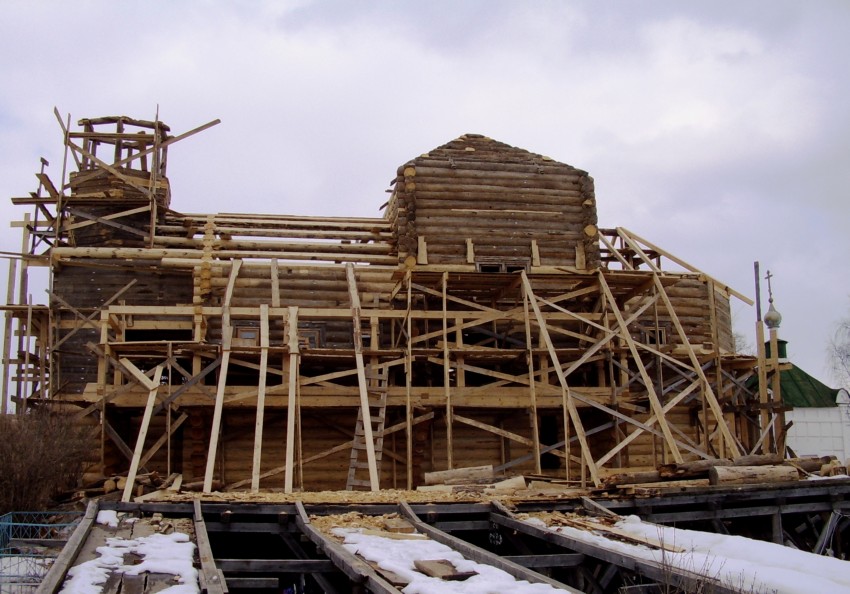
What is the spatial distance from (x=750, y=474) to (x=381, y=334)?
36.7ft

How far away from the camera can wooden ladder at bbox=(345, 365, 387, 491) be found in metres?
20.0

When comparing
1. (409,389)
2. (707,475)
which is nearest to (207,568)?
(707,475)

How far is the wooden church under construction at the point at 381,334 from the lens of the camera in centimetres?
2103

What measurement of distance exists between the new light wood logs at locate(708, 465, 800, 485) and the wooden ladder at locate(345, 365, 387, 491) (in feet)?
25.2

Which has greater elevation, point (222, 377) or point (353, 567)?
point (222, 377)

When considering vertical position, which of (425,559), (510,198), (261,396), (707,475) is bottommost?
(425,559)

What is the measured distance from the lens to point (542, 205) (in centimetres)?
2539

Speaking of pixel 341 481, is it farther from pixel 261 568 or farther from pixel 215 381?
pixel 261 568

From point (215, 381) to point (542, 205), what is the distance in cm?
1026

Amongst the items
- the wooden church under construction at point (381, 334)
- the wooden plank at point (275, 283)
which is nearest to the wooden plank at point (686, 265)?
the wooden church under construction at point (381, 334)

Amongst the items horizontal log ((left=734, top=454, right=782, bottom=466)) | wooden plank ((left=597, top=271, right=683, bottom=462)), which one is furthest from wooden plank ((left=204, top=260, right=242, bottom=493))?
horizontal log ((left=734, top=454, right=782, bottom=466))

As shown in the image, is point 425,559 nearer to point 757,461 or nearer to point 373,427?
point 757,461

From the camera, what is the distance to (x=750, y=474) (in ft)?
49.9

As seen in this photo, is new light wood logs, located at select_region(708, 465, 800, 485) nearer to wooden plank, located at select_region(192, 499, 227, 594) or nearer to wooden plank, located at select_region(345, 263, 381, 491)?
wooden plank, located at select_region(345, 263, 381, 491)
